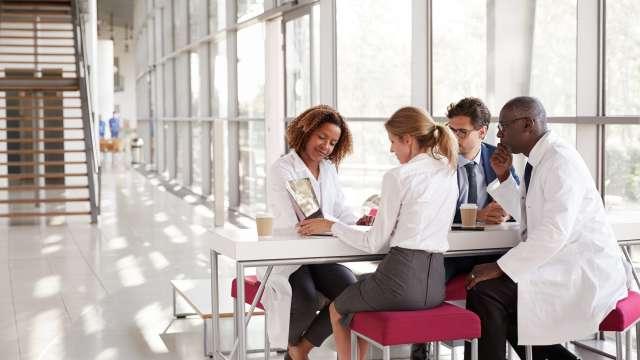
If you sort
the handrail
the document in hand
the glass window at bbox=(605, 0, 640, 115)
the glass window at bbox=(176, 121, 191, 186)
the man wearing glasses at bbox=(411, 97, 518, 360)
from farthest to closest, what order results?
the glass window at bbox=(176, 121, 191, 186), the handrail, the glass window at bbox=(605, 0, 640, 115), the man wearing glasses at bbox=(411, 97, 518, 360), the document in hand

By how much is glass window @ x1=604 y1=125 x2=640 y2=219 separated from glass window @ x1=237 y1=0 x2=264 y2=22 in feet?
23.2

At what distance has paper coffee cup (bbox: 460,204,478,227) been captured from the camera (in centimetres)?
413

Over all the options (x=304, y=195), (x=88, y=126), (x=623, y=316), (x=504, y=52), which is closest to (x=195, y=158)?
(x=88, y=126)

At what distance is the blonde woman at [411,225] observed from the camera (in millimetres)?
3639

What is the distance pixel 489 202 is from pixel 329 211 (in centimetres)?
80

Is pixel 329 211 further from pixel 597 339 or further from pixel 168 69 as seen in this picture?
pixel 168 69

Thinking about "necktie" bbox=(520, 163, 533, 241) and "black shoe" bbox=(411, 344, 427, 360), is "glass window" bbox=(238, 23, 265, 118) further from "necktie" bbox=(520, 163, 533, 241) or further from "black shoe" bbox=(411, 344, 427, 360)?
"necktie" bbox=(520, 163, 533, 241)

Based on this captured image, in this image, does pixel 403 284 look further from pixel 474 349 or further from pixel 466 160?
pixel 466 160

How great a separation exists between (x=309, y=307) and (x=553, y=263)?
1123mm

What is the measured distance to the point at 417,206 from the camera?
3.63m

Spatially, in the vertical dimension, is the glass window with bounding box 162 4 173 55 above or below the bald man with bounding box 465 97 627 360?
above

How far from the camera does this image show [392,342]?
138 inches

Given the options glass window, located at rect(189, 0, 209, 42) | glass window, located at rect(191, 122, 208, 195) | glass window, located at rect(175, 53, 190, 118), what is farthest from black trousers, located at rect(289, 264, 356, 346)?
glass window, located at rect(175, 53, 190, 118)

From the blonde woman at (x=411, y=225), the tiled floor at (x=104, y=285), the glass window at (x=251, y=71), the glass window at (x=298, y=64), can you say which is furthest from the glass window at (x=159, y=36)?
the blonde woman at (x=411, y=225)
